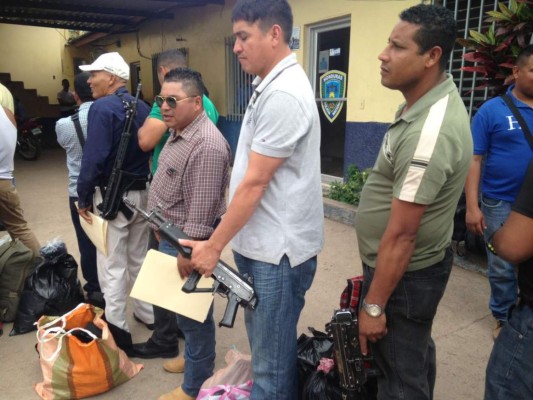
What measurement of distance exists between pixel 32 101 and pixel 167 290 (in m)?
15.2

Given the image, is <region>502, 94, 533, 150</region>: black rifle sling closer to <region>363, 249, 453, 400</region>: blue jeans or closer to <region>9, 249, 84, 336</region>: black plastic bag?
<region>363, 249, 453, 400</region>: blue jeans

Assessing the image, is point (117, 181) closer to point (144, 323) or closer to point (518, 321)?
point (144, 323)

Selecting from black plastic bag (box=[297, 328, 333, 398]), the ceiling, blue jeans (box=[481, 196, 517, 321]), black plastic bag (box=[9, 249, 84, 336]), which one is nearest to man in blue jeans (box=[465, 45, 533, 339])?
blue jeans (box=[481, 196, 517, 321])

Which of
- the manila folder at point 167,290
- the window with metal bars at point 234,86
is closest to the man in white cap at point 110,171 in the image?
the manila folder at point 167,290

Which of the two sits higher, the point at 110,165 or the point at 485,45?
the point at 485,45

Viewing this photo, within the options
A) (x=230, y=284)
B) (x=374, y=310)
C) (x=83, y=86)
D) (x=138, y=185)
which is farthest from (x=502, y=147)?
(x=83, y=86)

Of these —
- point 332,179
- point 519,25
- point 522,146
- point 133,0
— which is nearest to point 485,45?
point 519,25

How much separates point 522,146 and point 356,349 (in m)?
1.82

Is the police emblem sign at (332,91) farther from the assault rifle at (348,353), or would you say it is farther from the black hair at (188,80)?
the assault rifle at (348,353)

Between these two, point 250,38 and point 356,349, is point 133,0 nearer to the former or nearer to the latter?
point 250,38

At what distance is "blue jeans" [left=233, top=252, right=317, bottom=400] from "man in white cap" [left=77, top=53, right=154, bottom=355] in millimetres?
1283

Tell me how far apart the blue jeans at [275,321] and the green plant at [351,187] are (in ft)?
12.5

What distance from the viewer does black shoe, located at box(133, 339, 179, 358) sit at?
2.85 metres

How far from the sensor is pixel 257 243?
5.60ft
